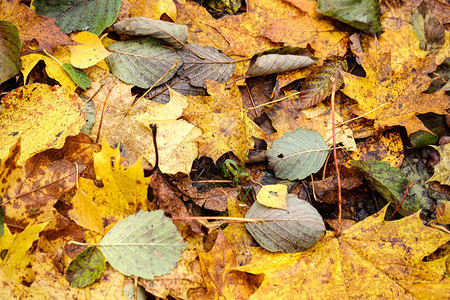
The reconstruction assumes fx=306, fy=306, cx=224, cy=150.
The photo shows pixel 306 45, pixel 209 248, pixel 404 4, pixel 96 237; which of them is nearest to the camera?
pixel 96 237

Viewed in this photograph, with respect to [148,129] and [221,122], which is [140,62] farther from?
[221,122]

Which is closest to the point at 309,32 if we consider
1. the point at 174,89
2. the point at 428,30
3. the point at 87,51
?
the point at 428,30

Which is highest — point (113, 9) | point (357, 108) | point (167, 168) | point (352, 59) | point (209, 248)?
point (113, 9)

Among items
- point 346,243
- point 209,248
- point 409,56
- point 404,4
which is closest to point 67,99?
point 209,248

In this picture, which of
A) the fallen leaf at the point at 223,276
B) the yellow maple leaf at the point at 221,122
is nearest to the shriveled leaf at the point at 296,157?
the yellow maple leaf at the point at 221,122

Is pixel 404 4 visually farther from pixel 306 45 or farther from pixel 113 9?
pixel 113 9

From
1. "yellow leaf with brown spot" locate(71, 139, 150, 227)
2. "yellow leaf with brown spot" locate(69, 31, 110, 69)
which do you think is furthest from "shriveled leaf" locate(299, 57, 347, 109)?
"yellow leaf with brown spot" locate(69, 31, 110, 69)
